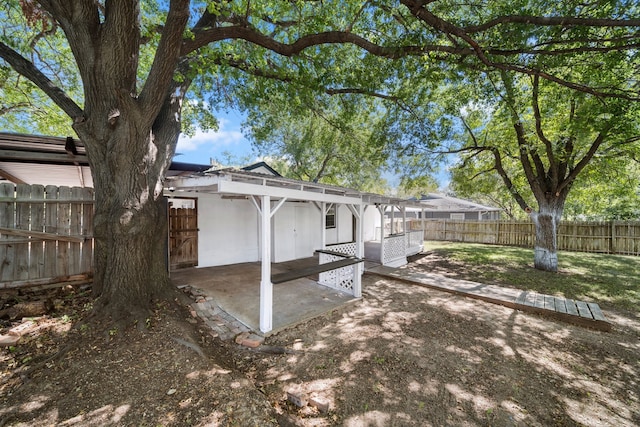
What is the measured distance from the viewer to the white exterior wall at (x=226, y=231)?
7.46 m

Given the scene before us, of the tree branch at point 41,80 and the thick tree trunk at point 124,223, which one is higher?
the tree branch at point 41,80

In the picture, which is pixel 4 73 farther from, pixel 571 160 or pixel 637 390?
pixel 571 160

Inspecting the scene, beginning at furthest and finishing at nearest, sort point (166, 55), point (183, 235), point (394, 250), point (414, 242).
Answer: point (414, 242) < point (394, 250) < point (183, 235) < point (166, 55)

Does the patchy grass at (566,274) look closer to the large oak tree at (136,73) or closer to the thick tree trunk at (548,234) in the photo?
the thick tree trunk at (548,234)

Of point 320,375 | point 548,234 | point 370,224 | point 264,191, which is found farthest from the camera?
point 370,224

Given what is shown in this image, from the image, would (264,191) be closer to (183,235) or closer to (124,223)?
(124,223)

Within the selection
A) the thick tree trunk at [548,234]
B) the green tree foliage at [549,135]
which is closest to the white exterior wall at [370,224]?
the green tree foliage at [549,135]

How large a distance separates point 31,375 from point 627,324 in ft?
29.1

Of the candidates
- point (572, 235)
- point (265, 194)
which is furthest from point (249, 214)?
point (572, 235)

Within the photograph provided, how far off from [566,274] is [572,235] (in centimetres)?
645

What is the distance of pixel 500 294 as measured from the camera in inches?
227

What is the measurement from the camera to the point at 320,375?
3023mm

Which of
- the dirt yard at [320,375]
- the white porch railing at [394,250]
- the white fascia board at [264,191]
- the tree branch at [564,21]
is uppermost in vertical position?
the tree branch at [564,21]

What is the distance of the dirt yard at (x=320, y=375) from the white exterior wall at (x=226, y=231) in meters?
3.41
